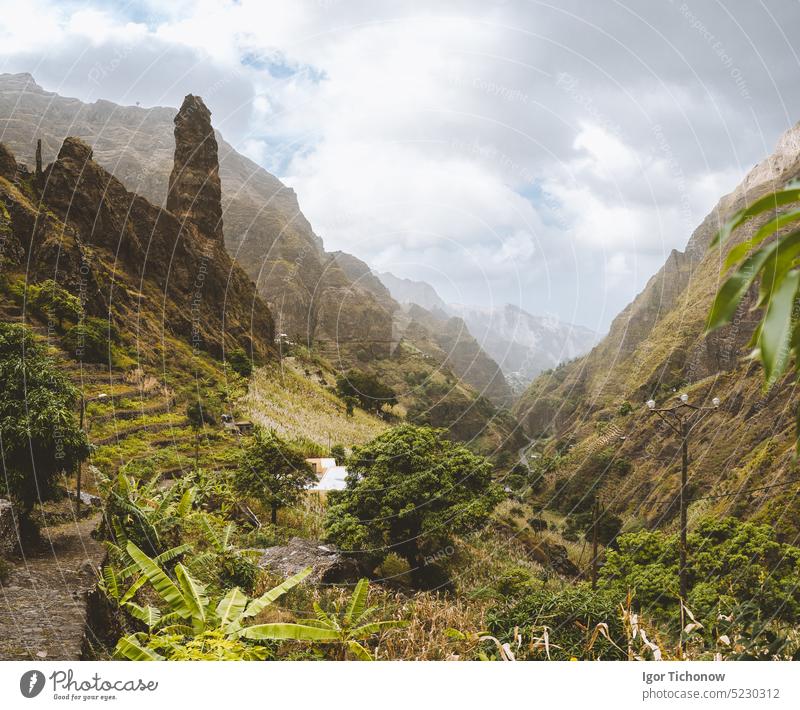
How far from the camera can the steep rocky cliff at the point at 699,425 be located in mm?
12719

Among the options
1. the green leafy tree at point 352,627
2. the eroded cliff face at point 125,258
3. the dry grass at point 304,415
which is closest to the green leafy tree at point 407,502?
the green leafy tree at point 352,627

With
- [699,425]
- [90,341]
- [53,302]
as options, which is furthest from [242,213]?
[699,425]

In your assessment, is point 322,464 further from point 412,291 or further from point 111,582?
point 412,291

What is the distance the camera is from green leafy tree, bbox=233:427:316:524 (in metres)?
7.45

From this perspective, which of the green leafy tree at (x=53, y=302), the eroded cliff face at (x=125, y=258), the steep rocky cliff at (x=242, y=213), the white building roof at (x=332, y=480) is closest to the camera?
the white building roof at (x=332, y=480)

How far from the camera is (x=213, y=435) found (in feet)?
31.7

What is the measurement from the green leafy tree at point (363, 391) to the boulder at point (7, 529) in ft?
36.4

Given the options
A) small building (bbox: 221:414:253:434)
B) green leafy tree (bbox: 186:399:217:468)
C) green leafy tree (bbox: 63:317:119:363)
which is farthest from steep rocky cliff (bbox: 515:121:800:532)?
green leafy tree (bbox: 63:317:119:363)

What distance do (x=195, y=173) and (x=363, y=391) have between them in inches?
675

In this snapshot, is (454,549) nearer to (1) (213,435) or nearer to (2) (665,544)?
(2) (665,544)

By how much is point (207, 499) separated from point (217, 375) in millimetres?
Result: 8120

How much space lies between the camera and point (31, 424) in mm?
4516

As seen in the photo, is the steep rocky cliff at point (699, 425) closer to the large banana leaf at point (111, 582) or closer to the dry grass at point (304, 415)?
the large banana leaf at point (111, 582)

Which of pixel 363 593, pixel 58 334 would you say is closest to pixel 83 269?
pixel 58 334
